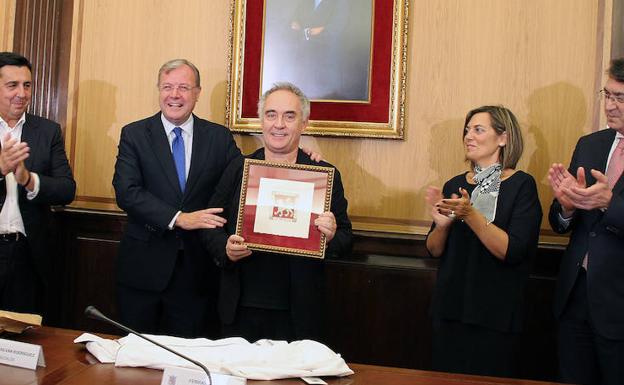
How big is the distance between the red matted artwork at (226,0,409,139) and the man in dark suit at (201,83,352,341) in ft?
2.79

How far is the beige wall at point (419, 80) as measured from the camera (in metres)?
3.46

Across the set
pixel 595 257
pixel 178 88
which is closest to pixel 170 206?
pixel 178 88

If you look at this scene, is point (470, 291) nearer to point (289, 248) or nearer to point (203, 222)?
point (289, 248)

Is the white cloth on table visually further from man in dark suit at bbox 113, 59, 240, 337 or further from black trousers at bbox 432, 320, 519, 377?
man in dark suit at bbox 113, 59, 240, 337

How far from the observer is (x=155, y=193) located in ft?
10.2

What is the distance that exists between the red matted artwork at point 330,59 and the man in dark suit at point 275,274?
2.79ft

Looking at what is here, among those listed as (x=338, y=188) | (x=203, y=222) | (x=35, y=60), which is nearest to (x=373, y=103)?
(x=338, y=188)

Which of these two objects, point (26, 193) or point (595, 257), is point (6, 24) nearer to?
point (26, 193)

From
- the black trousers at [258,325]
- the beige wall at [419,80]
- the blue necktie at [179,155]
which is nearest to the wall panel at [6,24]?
the beige wall at [419,80]

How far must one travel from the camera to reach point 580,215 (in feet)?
8.93

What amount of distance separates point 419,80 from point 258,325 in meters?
1.70

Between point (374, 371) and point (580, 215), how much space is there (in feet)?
4.31

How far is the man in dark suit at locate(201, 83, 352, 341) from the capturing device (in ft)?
8.75

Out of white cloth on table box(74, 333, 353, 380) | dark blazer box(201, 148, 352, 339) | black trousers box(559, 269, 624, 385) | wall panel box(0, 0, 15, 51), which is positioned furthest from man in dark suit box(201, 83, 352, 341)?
wall panel box(0, 0, 15, 51)
